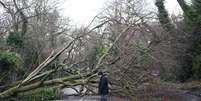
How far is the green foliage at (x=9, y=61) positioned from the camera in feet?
60.2

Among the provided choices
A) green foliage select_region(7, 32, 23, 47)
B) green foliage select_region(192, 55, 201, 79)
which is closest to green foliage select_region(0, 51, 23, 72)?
green foliage select_region(7, 32, 23, 47)

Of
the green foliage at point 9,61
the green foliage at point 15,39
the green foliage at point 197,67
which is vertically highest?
the green foliage at point 15,39

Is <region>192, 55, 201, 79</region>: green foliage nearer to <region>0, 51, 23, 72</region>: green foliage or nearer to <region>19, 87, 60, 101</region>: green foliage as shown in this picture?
<region>19, 87, 60, 101</region>: green foliage

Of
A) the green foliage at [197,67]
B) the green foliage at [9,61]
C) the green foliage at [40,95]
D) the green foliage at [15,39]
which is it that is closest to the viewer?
the green foliage at [40,95]

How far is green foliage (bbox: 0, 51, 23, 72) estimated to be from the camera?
18.4 meters

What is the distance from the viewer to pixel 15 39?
2311 cm

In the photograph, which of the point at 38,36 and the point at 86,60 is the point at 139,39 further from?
the point at 38,36

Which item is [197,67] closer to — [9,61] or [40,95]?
[40,95]

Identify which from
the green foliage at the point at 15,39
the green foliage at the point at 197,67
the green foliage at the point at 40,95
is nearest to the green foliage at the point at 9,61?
the green foliage at the point at 40,95

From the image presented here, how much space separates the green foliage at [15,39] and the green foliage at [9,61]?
386cm

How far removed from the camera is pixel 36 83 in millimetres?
16859

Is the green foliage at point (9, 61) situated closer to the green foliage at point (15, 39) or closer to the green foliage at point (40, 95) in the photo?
the green foliage at point (40, 95)

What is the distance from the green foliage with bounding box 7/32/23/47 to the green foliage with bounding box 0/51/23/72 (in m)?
3.86

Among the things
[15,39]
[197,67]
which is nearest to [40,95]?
[15,39]
